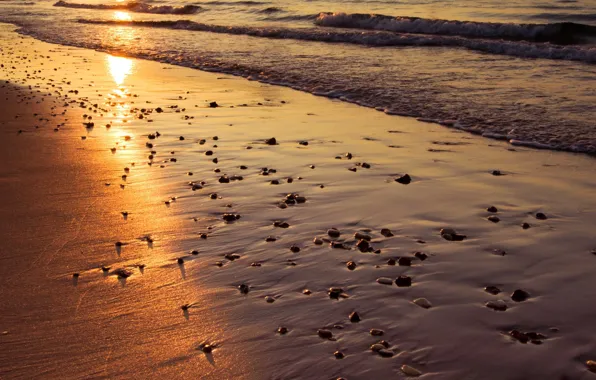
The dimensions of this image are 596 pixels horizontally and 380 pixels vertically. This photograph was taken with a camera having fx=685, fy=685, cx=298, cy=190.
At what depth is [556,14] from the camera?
32.1m

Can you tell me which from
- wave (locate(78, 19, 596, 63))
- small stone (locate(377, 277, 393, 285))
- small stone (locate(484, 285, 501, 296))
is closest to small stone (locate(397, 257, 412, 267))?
small stone (locate(377, 277, 393, 285))

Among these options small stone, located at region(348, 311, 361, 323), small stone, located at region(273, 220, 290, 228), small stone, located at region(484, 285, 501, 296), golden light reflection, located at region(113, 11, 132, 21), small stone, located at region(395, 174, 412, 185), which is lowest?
golden light reflection, located at region(113, 11, 132, 21)

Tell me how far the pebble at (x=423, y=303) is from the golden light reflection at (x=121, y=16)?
4122 centimetres

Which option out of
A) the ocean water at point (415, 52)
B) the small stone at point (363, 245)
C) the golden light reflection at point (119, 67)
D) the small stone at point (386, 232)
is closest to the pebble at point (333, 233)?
the small stone at point (363, 245)

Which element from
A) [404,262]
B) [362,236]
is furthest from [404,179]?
[404,262]

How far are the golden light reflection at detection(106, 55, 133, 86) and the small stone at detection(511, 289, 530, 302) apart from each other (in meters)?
13.4

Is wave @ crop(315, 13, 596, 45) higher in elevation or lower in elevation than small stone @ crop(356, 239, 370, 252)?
lower

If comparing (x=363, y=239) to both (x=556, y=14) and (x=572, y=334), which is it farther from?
(x=556, y=14)

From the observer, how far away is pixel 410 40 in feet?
81.4

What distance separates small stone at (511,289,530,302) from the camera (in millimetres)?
5324

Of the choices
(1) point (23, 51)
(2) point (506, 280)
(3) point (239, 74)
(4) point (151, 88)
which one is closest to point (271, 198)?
(2) point (506, 280)

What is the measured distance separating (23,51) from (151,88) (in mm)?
10666

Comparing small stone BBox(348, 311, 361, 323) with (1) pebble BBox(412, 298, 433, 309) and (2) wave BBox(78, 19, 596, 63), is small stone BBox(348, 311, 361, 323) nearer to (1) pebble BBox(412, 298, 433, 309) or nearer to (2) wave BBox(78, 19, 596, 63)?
(1) pebble BBox(412, 298, 433, 309)

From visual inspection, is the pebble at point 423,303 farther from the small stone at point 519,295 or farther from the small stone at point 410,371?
the small stone at point 410,371
